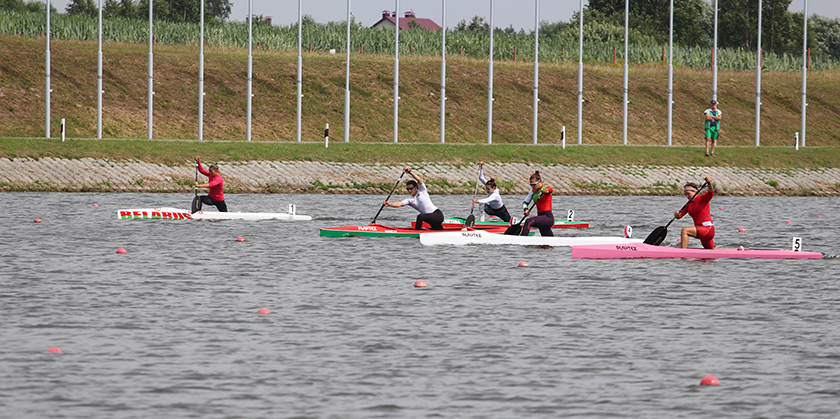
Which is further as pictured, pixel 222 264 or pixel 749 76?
pixel 749 76

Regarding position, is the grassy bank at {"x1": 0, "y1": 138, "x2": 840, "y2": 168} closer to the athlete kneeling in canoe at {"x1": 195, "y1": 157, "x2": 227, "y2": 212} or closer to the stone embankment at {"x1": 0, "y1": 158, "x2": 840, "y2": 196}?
the stone embankment at {"x1": 0, "y1": 158, "x2": 840, "y2": 196}

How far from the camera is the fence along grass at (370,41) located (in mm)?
74500

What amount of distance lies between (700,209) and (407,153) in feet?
92.2

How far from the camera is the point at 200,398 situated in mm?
10500

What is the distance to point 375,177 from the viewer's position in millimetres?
46781

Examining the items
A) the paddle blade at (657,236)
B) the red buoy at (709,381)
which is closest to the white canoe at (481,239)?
the paddle blade at (657,236)

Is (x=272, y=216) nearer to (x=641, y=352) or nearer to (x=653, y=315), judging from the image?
(x=653, y=315)

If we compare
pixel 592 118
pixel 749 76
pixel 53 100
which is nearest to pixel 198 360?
pixel 53 100

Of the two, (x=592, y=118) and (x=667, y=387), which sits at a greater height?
Answer: (x=592, y=118)

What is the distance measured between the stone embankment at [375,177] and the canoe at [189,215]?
12.4 m

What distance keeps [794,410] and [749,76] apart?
8261 centimetres

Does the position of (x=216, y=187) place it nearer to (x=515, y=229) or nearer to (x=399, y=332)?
(x=515, y=229)

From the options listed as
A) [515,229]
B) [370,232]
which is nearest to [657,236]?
[515,229]

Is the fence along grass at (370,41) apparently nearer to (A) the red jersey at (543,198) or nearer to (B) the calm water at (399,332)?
(B) the calm water at (399,332)
